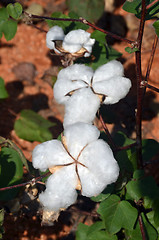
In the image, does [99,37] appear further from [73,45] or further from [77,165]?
[77,165]

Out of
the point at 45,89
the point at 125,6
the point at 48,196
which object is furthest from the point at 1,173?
the point at 45,89

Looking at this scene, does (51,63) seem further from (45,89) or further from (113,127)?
(113,127)

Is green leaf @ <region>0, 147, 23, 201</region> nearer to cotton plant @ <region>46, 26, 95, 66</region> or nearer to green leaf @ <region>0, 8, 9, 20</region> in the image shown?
cotton plant @ <region>46, 26, 95, 66</region>

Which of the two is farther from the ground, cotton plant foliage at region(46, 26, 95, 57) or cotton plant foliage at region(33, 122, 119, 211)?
cotton plant foliage at region(46, 26, 95, 57)

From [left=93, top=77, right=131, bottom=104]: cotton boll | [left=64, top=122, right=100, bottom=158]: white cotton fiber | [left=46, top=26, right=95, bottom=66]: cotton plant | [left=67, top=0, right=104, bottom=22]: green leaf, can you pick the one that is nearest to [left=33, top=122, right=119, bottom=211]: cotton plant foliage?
[left=64, top=122, right=100, bottom=158]: white cotton fiber

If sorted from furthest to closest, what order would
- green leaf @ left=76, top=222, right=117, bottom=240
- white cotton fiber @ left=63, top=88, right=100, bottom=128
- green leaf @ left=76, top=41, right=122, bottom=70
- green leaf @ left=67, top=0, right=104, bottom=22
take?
green leaf @ left=67, top=0, right=104, bottom=22 < green leaf @ left=76, top=41, right=122, bottom=70 < green leaf @ left=76, top=222, right=117, bottom=240 < white cotton fiber @ left=63, top=88, right=100, bottom=128

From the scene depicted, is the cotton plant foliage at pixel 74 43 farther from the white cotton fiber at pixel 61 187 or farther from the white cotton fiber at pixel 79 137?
the white cotton fiber at pixel 61 187

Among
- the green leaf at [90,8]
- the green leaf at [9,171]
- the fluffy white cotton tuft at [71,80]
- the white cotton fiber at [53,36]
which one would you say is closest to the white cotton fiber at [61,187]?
the fluffy white cotton tuft at [71,80]
